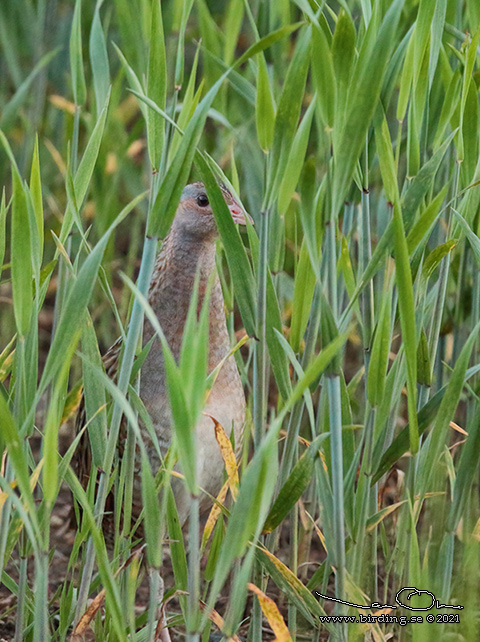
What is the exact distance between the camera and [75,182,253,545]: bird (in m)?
1.67

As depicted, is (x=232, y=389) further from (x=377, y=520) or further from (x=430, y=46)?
(x=430, y=46)

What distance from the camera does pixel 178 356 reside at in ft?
5.65

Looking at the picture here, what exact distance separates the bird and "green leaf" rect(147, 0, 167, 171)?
0.40m

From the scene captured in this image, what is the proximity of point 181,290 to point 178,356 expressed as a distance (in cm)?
13

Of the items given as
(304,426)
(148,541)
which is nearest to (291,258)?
(304,426)

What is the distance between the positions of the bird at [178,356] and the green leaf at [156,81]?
15.7 inches

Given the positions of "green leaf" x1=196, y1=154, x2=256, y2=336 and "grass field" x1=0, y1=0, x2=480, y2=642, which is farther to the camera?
"green leaf" x1=196, y1=154, x2=256, y2=336

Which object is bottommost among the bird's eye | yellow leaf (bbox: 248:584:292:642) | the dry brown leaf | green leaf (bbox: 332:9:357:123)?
the dry brown leaf

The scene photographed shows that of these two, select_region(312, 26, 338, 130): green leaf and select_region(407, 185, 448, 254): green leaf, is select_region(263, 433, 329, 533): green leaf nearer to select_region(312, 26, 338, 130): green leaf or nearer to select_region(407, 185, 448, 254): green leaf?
select_region(407, 185, 448, 254): green leaf

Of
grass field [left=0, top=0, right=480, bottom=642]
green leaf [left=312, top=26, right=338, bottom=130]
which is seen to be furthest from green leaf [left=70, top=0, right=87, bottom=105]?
green leaf [left=312, top=26, right=338, bottom=130]

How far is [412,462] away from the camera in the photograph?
1315 millimetres

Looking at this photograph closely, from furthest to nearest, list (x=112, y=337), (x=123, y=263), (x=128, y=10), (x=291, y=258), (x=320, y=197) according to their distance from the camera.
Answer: (x=123, y=263), (x=112, y=337), (x=291, y=258), (x=128, y=10), (x=320, y=197)

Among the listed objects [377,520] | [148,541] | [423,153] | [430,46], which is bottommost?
[377,520]

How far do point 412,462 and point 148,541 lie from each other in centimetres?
43
